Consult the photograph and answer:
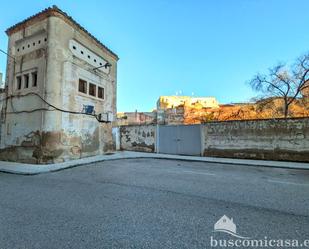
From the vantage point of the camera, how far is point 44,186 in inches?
209

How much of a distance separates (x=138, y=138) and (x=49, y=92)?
794 cm

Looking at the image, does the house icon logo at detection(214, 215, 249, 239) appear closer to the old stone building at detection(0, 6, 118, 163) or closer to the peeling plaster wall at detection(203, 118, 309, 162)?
the old stone building at detection(0, 6, 118, 163)

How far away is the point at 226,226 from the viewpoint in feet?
9.50

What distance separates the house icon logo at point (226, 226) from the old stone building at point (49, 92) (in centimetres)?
881

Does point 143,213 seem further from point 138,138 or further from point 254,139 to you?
point 138,138

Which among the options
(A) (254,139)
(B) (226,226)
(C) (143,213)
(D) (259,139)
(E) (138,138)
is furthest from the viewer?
(E) (138,138)

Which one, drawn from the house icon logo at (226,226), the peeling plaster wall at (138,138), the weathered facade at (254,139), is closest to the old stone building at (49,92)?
the peeling plaster wall at (138,138)

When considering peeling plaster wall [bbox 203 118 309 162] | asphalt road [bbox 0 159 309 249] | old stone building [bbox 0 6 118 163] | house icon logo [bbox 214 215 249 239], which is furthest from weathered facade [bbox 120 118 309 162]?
house icon logo [bbox 214 215 249 239]

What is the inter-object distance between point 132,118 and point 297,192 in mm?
28303

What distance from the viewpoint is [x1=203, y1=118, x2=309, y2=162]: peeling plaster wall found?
1030 centimetres

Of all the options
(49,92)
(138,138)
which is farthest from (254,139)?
(49,92)

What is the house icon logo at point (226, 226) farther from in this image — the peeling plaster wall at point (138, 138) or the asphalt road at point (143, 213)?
the peeling plaster wall at point (138, 138)

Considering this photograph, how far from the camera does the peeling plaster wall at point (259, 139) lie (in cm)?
1030

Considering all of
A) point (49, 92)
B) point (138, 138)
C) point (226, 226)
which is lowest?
point (226, 226)
